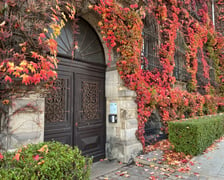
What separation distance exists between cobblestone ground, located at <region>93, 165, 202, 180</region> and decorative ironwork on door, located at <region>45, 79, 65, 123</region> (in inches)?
59.8

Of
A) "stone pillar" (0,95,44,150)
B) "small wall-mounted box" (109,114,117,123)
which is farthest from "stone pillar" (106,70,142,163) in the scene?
"stone pillar" (0,95,44,150)

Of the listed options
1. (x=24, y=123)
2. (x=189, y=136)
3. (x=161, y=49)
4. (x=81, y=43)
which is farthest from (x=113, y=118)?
(x=161, y=49)

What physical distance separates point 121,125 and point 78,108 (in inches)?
46.9

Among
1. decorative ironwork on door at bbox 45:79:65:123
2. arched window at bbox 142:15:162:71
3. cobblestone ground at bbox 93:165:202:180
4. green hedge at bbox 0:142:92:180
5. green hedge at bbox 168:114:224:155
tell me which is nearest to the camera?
green hedge at bbox 0:142:92:180

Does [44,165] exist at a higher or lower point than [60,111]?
lower

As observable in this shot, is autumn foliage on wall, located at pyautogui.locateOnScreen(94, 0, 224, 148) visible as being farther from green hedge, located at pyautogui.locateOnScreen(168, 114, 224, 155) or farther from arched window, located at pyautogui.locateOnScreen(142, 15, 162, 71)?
green hedge, located at pyautogui.locateOnScreen(168, 114, 224, 155)

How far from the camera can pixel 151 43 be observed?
6.39 m

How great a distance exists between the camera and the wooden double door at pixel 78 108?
3.83 m

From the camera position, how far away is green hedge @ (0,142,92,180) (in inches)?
68.1

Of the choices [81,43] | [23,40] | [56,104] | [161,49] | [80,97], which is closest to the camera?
[23,40]

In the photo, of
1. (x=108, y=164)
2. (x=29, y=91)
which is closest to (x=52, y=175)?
(x=29, y=91)

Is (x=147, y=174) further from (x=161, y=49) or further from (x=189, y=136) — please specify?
(x=161, y=49)

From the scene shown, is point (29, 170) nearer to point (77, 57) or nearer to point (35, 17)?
point (35, 17)

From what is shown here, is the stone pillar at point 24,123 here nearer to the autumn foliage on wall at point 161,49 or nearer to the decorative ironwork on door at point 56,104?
the decorative ironwork on door at point 56,104
